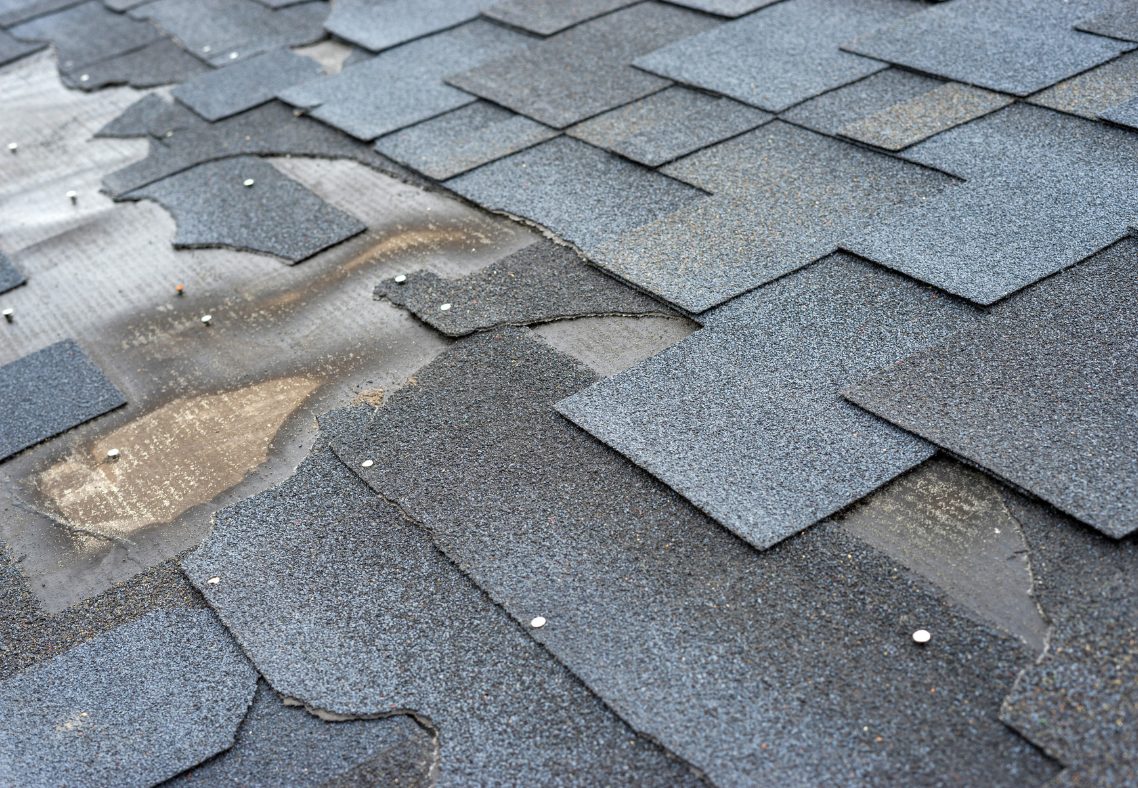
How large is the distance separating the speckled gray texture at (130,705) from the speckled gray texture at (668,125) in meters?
3.41

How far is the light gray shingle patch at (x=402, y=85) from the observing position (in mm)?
6273

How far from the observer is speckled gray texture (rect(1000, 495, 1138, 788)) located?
8.14ft

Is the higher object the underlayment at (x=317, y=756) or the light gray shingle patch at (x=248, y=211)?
the light gray shingle patch at (x=248, y=211)

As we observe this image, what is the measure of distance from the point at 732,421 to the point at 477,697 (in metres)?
1.44

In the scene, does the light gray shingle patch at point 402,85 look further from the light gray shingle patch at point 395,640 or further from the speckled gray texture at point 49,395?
the light gray shingle patch at point 395,640

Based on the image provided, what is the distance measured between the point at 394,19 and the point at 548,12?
127 cm

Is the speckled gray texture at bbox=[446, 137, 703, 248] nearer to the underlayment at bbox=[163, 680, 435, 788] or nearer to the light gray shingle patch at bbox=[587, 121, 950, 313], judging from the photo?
the light gray shingle patch at bbox=[587, 121, 950, 313]

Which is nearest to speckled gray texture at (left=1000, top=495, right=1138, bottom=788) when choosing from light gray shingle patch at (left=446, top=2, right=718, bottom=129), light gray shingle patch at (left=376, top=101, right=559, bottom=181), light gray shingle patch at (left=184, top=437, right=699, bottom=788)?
light gray shingle patch at (left=184, top=437, right=699, bottom=788)

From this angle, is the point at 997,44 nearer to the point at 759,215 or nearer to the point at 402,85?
the point at 759,215

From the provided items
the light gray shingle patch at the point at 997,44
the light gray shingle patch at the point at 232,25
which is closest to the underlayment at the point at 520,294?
the light gray shingle patch at the point at 997,44

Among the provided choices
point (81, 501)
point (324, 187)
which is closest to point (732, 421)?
point (81, 501)

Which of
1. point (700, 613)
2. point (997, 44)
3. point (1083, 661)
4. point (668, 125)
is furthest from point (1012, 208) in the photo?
point (700, 613)

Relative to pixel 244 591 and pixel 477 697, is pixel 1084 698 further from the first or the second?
pixel 244 591

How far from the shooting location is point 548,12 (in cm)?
721
